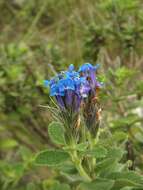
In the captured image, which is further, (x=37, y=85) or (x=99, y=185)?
(x=37, y=85)

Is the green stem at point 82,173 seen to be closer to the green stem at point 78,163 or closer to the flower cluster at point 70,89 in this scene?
the green stem at point 78,163

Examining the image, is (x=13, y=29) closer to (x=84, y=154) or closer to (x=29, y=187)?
(x=29, y=187)

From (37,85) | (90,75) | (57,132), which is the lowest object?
(57,132)

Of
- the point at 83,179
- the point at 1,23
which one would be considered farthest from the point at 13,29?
the point at 83,179

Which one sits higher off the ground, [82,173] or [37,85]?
[37,85]

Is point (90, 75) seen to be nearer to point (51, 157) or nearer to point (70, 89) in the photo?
point (70, 89)

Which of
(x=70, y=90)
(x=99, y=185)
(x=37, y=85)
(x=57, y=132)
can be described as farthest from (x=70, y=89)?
(x=37, y=85)
